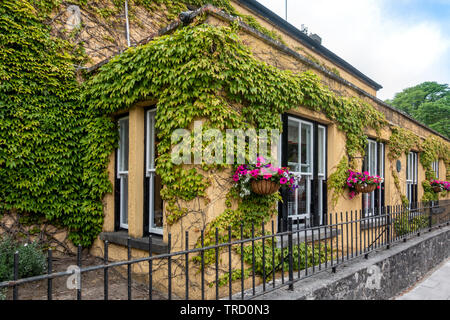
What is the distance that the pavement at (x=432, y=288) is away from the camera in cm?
484

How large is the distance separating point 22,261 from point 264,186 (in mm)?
3824

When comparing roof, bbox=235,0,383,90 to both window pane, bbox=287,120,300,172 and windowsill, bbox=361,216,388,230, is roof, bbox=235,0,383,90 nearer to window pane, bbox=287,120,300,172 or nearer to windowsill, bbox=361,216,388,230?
window pane, bbox=287,120,300,172

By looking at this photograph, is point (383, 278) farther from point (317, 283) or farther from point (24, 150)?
point (24, 150)

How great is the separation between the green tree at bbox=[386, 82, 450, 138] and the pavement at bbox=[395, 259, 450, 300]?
2758 centimetres

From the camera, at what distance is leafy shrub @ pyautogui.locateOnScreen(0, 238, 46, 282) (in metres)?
4.33

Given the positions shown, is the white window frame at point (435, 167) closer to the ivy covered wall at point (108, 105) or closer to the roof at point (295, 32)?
the roof at point (295, 32)

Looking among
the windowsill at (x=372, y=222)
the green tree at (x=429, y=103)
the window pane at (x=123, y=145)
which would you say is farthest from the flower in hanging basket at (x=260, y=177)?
the green tree at (x=429, y=103)

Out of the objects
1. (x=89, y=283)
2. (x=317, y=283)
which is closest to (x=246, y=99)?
(x=317, y=283)

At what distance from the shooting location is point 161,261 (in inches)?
181

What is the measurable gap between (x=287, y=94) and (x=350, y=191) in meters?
3.03

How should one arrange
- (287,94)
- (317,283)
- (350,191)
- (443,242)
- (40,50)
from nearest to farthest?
(317,283) < (287,94) < (40,50) < (350,191) < (443,242)

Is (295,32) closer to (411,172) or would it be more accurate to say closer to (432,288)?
(411,172)

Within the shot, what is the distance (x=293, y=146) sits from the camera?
5.65 metres

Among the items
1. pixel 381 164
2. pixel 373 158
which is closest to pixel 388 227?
pixel 373 158
